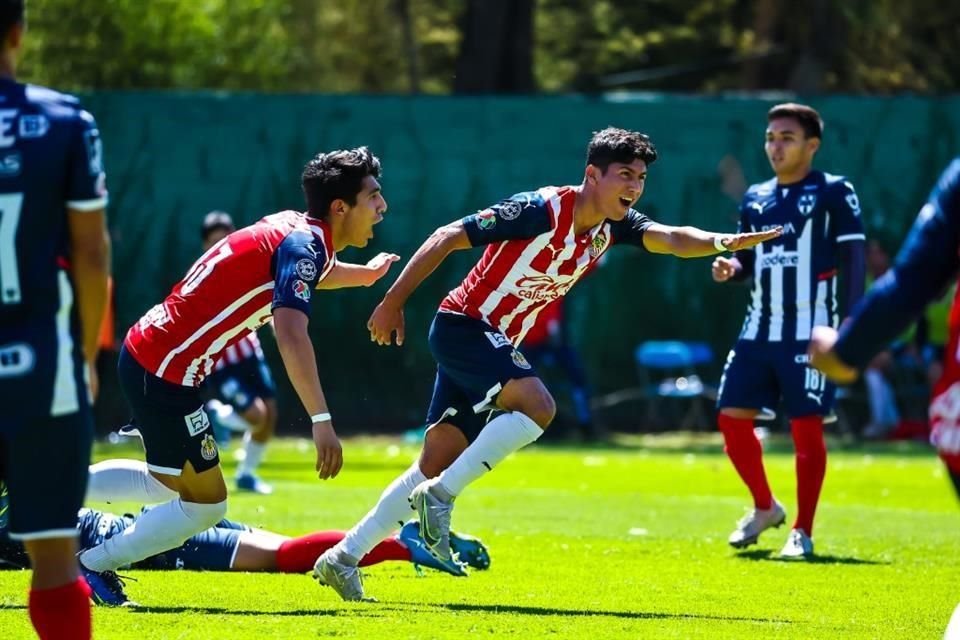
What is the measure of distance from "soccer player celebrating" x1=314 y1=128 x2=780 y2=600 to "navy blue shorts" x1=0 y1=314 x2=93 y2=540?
2540mm

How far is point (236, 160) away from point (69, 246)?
1619cm

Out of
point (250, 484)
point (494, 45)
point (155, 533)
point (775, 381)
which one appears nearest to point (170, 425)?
point (155, 533)

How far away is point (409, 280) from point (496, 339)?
0.71 m

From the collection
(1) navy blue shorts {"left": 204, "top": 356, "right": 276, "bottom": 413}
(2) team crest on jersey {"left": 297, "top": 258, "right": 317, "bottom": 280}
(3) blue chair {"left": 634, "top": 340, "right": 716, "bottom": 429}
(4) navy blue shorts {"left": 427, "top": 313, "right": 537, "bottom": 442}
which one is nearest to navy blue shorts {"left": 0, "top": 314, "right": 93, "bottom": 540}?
(2) team crest on jersey {"left": 297, "top": 258, "right": 317, "bottom": 280}

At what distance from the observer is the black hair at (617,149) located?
8156 mm

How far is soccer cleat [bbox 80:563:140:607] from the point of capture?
7.40 metres

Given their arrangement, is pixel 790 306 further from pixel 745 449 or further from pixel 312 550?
pixel 312 550

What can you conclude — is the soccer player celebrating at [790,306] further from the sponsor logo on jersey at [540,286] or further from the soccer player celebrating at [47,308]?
the soccer player celebrating at [47,308]

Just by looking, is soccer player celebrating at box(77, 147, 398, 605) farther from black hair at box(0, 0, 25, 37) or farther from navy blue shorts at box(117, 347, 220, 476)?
black hair at box(0, 0, 25, 37)

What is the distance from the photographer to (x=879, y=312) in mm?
4863

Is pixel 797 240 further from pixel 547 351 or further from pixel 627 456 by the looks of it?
pixel 547 351

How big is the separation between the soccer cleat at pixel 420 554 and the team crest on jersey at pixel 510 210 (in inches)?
64.0

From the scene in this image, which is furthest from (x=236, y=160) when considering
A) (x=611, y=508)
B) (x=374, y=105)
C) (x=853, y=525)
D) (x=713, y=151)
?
(x=853, y=525)

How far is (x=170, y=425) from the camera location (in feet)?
23.6
